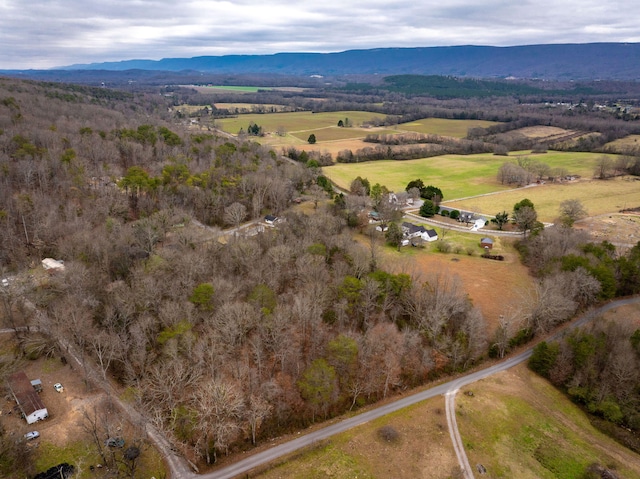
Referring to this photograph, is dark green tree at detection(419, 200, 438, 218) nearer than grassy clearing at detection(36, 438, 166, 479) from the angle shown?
No

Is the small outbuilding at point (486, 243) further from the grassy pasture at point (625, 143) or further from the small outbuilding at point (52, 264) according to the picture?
the grassy pasture at point (625, 143)

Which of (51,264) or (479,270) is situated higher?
(51,264)

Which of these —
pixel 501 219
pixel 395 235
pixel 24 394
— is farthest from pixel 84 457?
pixel 501 219

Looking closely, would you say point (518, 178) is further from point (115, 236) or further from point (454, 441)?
point (115, 236)

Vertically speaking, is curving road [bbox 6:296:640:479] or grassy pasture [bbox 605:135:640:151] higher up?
grassy pasture [bbox 605:135:640:151]

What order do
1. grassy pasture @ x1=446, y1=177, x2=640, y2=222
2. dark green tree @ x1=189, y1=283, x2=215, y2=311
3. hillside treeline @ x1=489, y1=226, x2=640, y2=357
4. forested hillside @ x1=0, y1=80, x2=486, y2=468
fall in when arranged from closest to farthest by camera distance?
forested hillside @ x1=0, y1=80, x2=486, y2=468 → dark green tree @ x1=189, y1=283, x2=215, y2=311 → hillside treeline @ x1=489, y1=226, x2=640, y2=357 → grassy pasture @ x1=446, y1=177, x2=640, y2=222

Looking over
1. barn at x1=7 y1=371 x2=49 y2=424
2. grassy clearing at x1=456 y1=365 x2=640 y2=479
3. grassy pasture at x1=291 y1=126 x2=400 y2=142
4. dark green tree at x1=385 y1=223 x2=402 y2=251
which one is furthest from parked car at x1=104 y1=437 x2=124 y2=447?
grassy pasture at x1=291 y1=126 x2=400 y2=142

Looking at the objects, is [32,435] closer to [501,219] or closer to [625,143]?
[501,219]

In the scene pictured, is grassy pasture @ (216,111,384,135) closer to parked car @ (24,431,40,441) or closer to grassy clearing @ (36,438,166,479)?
parked car @ (24,431,40,441)
